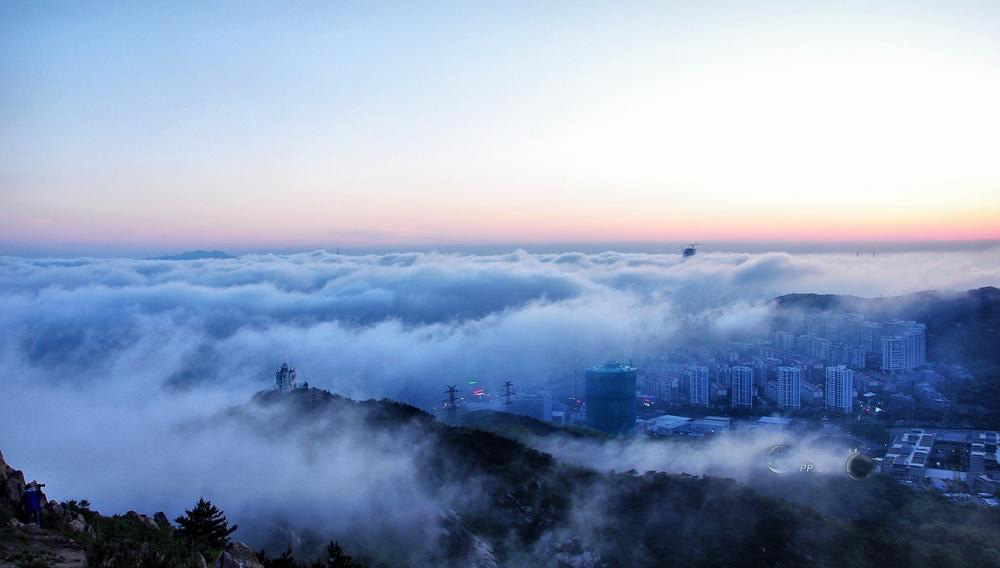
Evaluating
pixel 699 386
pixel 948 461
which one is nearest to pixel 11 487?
pixel 948 461

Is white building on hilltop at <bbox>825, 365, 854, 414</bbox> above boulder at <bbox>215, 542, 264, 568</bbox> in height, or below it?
below

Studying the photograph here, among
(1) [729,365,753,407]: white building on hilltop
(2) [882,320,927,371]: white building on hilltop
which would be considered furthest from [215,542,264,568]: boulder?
(2) [882,320,927,371]: white building on hilltop

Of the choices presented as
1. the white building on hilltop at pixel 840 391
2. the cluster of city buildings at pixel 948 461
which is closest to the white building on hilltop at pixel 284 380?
the cluster of city buildings at pixel 948 461

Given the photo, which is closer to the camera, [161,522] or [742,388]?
[161,522]

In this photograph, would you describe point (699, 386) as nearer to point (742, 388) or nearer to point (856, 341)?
point (742, 388)

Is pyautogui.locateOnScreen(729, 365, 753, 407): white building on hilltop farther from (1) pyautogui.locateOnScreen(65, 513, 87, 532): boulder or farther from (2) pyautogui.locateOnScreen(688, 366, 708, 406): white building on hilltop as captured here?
(1) pyautogui.locateOnScreen(65, 513, 87, 532): boulder

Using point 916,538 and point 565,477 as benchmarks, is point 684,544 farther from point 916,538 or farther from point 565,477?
point 916,538

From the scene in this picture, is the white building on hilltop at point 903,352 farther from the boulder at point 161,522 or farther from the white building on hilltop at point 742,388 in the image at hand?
the boulder at point 161,522

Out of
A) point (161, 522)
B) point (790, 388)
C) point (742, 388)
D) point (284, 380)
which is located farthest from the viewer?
point (742, 388)
